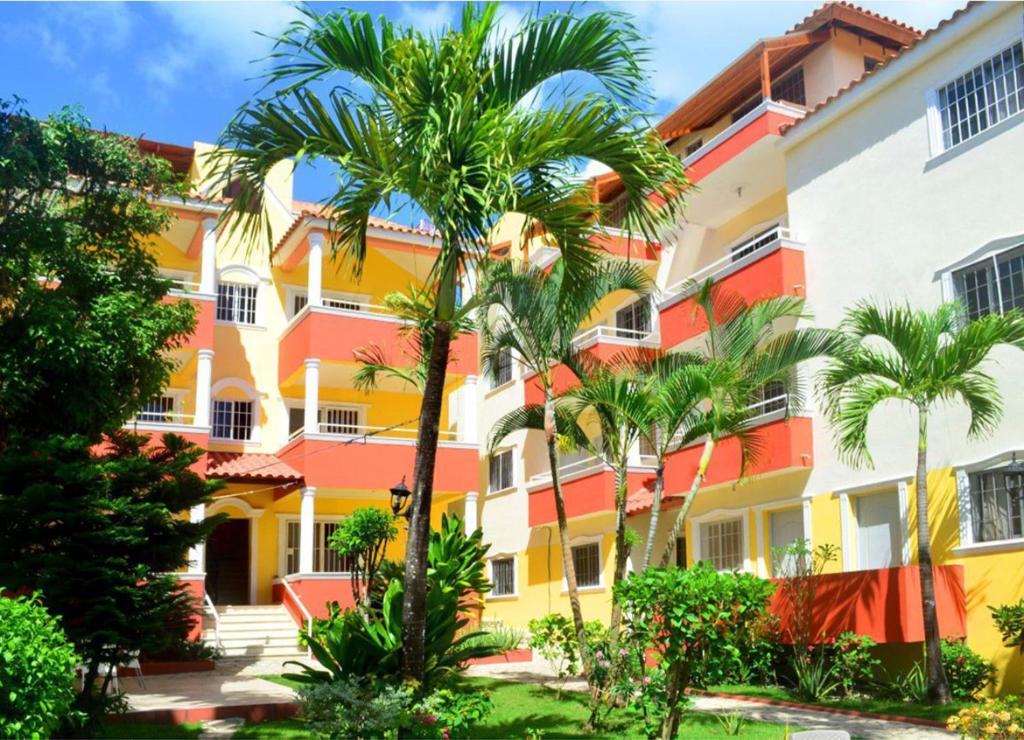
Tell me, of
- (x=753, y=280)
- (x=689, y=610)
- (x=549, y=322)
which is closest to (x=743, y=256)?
(x=753, y=280)

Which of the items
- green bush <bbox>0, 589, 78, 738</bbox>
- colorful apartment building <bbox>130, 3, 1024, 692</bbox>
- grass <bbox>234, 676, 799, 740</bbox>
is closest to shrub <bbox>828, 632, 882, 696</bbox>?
colorful apartment building <bbox>130, 3, 1024, 692</bbox>

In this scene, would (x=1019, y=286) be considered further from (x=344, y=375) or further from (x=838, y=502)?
(x=344, y=375)

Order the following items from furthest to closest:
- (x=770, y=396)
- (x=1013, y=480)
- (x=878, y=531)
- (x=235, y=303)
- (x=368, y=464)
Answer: (x=235, y=303) < (x=368, y=464) < (x=770, y=396) < (x=878, y=531) < (x=1013, y=480)

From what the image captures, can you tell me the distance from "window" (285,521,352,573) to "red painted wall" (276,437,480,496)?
210 cm

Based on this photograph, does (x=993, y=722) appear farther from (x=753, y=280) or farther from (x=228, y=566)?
(x=228, y=566)

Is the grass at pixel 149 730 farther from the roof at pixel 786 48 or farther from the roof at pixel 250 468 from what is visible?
the roof at pixel 786 48

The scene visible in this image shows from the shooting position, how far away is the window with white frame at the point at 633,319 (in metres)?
28.1

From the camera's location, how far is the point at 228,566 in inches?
1073

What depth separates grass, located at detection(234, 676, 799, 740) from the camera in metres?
12.1

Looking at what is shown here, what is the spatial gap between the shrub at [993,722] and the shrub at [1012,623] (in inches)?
185

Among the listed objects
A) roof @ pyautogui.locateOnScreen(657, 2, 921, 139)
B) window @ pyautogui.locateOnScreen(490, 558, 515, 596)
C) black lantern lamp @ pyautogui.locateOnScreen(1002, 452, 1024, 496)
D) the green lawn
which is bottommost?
the green lawn

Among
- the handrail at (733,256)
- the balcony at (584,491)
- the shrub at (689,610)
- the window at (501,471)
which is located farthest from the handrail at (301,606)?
the shrub at (689,610)

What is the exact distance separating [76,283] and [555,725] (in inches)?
351

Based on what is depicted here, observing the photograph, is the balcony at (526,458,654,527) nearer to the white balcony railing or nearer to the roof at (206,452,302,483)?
the white balcony railing
